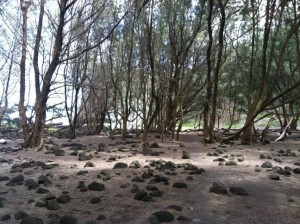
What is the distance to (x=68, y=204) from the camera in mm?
3762

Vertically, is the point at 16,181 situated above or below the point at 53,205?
above

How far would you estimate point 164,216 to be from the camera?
3258mm

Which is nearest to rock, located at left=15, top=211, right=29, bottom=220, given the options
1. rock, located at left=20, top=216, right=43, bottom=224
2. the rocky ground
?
the rocky ground

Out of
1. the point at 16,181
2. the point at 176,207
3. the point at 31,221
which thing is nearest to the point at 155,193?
the point at 176,207

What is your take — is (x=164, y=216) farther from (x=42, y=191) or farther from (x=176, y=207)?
(x=42, y=191)

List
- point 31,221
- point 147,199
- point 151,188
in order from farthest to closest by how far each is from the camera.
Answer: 1. point 151,188
2. point 147,199
3. point 31,221

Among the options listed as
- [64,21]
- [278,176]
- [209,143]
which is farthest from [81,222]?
[209,143]

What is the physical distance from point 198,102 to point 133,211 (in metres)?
13.3

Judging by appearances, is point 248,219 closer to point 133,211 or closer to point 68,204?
point 133,211

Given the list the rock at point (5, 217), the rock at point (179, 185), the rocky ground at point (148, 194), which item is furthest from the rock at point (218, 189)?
the rock at point (5, 217)

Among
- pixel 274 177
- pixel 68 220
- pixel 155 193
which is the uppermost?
pixel 274 177

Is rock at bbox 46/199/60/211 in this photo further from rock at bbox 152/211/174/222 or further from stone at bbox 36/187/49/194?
rock at bbox 152/211/174/222

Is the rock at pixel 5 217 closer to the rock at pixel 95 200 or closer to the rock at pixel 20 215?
the rock at pixel 20 215

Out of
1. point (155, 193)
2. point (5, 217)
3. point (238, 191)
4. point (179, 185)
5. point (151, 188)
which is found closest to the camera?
point (5, 217)
